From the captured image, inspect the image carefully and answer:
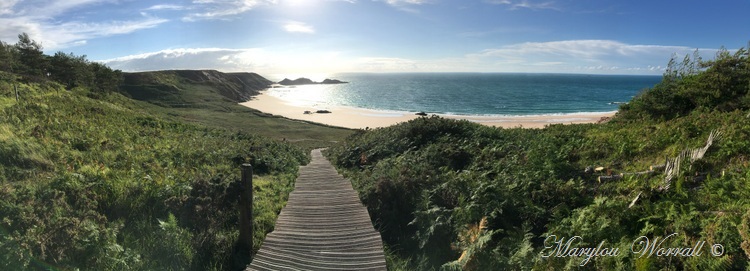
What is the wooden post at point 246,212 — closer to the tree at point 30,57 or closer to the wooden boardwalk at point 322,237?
the wooden boardwalk at point 322,237

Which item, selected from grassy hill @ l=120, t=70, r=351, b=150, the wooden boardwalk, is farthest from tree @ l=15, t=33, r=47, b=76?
the wooden boardwalk

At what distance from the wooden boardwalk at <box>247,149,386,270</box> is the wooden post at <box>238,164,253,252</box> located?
420mm

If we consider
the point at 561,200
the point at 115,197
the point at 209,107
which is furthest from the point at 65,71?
the point at 561,200

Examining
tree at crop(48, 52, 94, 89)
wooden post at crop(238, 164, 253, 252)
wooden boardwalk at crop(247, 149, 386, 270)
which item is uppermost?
tree at crop(48, 52, 94, 89)

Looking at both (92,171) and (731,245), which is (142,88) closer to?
(92,171)

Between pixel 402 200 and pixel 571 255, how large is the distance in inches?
225

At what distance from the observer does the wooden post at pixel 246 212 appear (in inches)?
362

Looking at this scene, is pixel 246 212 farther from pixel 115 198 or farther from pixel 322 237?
pixel 115 198

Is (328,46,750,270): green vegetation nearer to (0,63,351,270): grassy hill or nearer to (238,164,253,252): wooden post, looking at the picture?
(238,164,253,252): wooden post

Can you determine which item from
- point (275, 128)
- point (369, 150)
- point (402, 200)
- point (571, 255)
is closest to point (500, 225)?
point (571, 255)

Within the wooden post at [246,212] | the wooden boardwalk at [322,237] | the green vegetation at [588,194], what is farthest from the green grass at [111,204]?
the green vegetation at [588,194]

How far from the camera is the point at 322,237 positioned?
→ 32.1 feet

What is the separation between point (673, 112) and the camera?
1514 cm

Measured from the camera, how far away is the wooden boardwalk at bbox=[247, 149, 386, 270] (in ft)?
28.1
